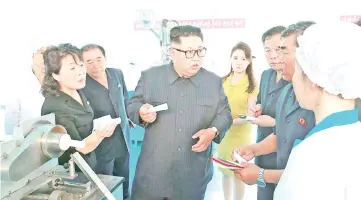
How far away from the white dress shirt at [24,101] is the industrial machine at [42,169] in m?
2.50

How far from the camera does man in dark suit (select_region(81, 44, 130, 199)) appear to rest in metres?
A: 1.98

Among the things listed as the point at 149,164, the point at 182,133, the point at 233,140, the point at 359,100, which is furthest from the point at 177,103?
the point at 233,140

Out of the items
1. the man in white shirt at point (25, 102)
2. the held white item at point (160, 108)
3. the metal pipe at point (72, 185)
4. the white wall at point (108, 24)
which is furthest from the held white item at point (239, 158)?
the man in white shirt at point (25, 102)

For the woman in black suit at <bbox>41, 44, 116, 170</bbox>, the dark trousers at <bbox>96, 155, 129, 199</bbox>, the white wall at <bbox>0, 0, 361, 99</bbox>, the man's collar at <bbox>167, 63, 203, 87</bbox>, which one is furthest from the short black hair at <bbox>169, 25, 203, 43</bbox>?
the white wall at <bbox>0, 0, 361, 99</bbox>

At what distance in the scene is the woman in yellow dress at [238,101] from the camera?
2.47m

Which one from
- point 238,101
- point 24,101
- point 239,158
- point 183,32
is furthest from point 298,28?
point 24,101

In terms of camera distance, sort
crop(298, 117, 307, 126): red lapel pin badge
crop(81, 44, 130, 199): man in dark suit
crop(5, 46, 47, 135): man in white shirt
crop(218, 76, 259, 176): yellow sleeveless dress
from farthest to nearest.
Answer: crop(5, 46, 47, 135): man in white shirt → crop(218, 76, 259, 176): yellow sleeveless dress → crop(81, 44, 130, 199): man in dark suit → crop(298, 117, 307, 126): red lapel pin badge

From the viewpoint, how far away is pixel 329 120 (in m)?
0.86

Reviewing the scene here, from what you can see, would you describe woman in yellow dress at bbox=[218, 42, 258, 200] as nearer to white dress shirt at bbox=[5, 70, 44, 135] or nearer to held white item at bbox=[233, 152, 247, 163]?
held white item at bbox=[233, 152, 247, 163]

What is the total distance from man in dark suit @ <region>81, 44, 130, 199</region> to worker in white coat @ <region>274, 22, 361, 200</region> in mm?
1309

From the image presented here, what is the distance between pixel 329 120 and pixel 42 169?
3.10 ft

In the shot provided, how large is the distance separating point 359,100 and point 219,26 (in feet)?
8.98

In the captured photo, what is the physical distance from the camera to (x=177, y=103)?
1599 mm

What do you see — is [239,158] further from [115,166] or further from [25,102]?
[25,102]
